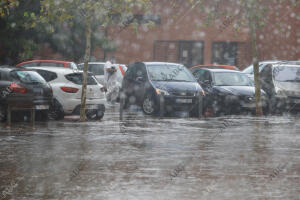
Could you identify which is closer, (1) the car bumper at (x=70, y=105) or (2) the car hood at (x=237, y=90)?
(1) the car bumper at (x=70, y=105)

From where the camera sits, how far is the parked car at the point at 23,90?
1609 cm

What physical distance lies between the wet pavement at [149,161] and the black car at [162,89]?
261 centimetres

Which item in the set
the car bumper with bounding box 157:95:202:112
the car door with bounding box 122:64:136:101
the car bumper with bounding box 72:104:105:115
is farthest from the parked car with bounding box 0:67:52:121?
the car door with bounding box 122:64:136:101

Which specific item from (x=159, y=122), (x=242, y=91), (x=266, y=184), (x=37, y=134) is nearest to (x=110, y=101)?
(x=242, y=91)

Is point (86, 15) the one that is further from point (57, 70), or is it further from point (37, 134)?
point (37, 134)

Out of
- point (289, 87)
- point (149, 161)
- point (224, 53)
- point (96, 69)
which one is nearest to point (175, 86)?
point (289, 87)

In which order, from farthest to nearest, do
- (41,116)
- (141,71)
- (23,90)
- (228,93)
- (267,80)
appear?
(267,80) < (141,71) < (228,93) < (41,116) < (23,90)

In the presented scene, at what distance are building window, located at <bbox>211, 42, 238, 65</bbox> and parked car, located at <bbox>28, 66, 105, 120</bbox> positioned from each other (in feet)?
85.1

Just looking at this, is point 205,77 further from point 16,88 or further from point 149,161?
point 149,161

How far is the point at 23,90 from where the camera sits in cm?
1622

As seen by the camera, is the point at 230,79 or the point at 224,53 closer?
the point at 230,79

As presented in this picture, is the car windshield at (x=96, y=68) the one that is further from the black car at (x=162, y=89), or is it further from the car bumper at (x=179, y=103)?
the car bumper at (x=179, y=103)

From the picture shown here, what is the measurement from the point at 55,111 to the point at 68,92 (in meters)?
0.64

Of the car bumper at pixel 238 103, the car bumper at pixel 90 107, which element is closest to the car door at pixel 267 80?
the car bumper at pixel 238 103
